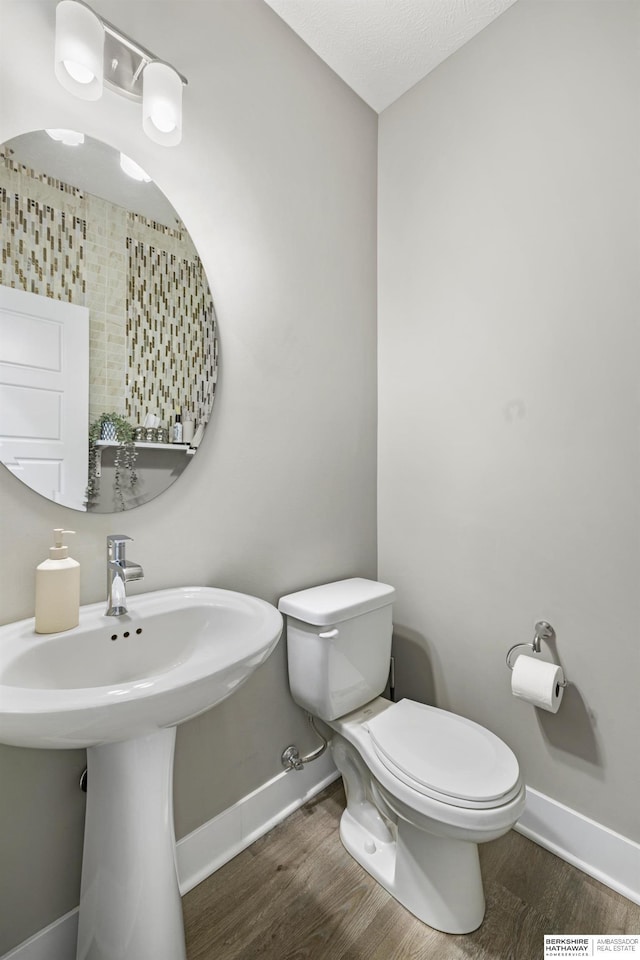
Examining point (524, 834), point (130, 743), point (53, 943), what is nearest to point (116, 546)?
point (130, 743)

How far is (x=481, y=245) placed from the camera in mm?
1567

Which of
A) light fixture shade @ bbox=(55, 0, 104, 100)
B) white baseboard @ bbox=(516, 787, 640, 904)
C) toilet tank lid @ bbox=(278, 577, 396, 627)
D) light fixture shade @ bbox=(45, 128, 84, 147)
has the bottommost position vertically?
white baseboard @ bbox=(516, 787, 640, 904)

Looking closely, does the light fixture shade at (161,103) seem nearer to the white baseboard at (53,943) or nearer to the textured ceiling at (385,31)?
the textured ceiling at (385,31)

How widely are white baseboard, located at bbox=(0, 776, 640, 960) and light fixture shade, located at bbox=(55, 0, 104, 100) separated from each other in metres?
1.87

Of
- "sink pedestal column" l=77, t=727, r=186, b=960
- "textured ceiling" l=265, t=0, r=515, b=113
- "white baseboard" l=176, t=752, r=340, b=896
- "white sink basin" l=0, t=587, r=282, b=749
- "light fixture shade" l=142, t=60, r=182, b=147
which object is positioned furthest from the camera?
"textured ceiling" l=265, t=0, r=515, b=113

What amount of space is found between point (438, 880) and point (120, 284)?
1.69m

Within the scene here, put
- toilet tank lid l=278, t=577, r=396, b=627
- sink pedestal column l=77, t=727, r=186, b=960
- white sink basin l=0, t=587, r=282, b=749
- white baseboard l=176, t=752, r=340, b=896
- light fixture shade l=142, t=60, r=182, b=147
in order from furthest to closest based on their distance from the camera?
toilet tank lid l=278, t=577, r=396, b=627, white baseboard l=176, t=752, r=340, b=896, light fixture shade l=142, t=60, r=182, b=147, sink pedestal column l=77, t=727, r=186, b=960, white sink basin l=0, t=587, r=282, b=749

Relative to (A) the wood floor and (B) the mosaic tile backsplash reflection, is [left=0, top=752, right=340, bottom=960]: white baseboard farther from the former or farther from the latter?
(B) the mosaic tile backsplash reflection

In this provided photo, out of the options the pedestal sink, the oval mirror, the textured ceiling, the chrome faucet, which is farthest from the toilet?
the textured ceiling

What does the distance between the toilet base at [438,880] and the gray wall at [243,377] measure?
474mm

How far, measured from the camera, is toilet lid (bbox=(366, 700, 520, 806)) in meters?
1.06

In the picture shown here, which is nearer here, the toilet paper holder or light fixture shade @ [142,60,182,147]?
light fixture shade @ [142,60,182,147]

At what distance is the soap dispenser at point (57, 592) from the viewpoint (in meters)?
0.92

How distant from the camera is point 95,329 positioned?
107 cm
